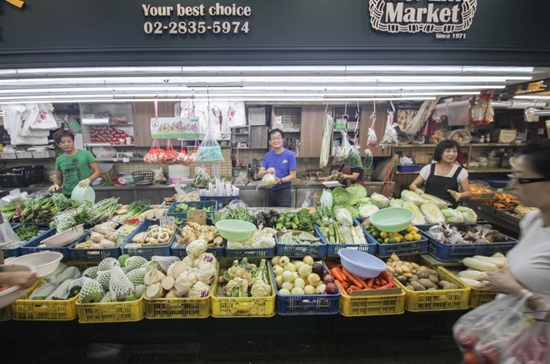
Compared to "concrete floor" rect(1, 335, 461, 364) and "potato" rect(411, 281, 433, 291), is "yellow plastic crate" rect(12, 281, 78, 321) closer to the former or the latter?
"concrete floor" rect(1, 335, 461, 364)

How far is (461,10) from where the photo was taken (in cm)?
211

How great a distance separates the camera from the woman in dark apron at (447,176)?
11.4 feet

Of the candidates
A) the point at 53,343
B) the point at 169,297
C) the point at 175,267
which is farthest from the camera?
the point at 53,343

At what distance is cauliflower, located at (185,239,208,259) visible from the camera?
2271mm

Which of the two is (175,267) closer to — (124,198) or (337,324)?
(337,324)

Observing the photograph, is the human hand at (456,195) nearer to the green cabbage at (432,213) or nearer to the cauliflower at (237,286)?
the green cabbage at (432,213)

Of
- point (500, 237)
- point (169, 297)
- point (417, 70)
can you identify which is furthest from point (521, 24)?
point (169, 297)

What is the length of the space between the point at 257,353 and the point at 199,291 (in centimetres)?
107

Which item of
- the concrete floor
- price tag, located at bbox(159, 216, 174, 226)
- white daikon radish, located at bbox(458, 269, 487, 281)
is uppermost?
price tag, located at bbox(159, 216, 174, 226)

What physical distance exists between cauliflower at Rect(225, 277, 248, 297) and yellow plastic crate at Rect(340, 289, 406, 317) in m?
0.80

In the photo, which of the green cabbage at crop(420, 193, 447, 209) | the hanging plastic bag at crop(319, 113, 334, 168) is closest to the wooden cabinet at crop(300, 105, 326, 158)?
the hanging plastic bag at crop(319, 113, 334, 168)

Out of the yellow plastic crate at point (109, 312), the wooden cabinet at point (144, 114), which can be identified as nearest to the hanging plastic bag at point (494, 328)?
the yellow plastic crate at point (109, 312)

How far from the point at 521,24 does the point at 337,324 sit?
10.2 ft

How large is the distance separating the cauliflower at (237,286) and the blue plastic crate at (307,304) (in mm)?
273
